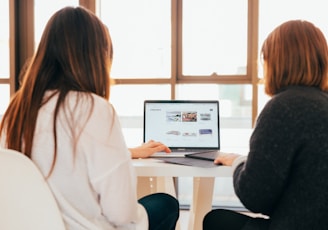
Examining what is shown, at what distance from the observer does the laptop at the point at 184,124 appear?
2049 mm

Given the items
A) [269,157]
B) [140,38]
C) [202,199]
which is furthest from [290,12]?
[269,157]

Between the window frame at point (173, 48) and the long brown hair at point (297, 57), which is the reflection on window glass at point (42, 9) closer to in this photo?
the window frame at point (173, 48)

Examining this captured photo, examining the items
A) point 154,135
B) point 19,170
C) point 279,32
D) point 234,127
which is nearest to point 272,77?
point 279,32

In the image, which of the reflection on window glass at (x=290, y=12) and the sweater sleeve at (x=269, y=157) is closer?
the sweater sleeve at (x=269, y=157)

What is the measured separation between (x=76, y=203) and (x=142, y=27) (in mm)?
2462

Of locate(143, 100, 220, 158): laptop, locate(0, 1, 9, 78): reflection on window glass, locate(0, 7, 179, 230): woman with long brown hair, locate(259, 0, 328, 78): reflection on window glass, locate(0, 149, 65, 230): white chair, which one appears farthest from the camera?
locate(0, 1, 9, 78): reflection on window glass

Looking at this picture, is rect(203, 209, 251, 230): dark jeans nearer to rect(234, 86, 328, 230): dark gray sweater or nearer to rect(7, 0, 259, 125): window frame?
rect(234, 86, 328, 230): dark gray sweater

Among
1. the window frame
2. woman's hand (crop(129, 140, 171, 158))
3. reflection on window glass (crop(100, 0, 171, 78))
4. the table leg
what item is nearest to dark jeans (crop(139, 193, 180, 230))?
woman's hand (crop(129, 140, 171, 158))

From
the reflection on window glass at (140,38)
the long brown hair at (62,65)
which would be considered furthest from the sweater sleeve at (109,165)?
the reflection on window glass at (140,38)

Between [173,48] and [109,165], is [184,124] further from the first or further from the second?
[173,48]

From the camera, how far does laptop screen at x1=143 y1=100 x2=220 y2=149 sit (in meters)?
2.05

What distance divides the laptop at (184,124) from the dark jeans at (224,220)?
2.09 ft

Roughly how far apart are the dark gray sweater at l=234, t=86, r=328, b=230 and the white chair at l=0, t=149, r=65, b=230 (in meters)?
0.53

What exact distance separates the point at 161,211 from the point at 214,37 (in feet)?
7.04
